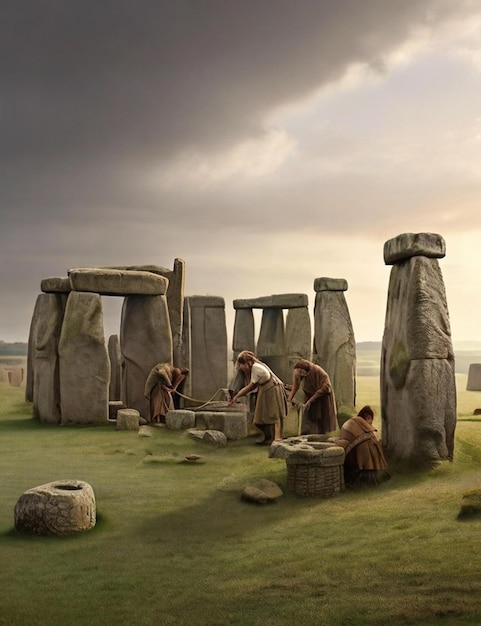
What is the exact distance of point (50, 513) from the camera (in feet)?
21.3

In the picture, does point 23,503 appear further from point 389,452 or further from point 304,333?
point 304,333

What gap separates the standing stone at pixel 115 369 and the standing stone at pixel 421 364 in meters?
10.3

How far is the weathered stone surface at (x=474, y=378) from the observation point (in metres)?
22.0

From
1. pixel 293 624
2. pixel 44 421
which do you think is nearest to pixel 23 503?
pixel 293 624

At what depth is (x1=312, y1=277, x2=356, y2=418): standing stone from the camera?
16.2 meters

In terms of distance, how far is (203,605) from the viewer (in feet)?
15.9

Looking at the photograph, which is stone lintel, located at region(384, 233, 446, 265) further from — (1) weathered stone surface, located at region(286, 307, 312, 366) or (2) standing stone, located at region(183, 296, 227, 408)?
(1) weathered stone surface, located at region(286, 307, 312, 366)

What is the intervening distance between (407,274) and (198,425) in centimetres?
527

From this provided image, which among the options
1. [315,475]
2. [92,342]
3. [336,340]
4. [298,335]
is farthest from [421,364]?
[298,335]

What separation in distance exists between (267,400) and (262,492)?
3.63m

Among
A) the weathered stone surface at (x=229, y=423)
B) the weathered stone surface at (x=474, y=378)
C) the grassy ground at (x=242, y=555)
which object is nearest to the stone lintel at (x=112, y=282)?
the weathered stone surface at (x=229, y=423)

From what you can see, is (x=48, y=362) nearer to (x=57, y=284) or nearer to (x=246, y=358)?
(x=57, y=284)

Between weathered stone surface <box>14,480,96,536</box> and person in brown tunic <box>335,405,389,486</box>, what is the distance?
3.06 m

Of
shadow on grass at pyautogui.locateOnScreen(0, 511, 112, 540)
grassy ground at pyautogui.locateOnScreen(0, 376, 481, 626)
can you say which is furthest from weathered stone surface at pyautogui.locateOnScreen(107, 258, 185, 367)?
shadow on grass at pyautogui.locateOnScreen(0, 511, 112, 540)
